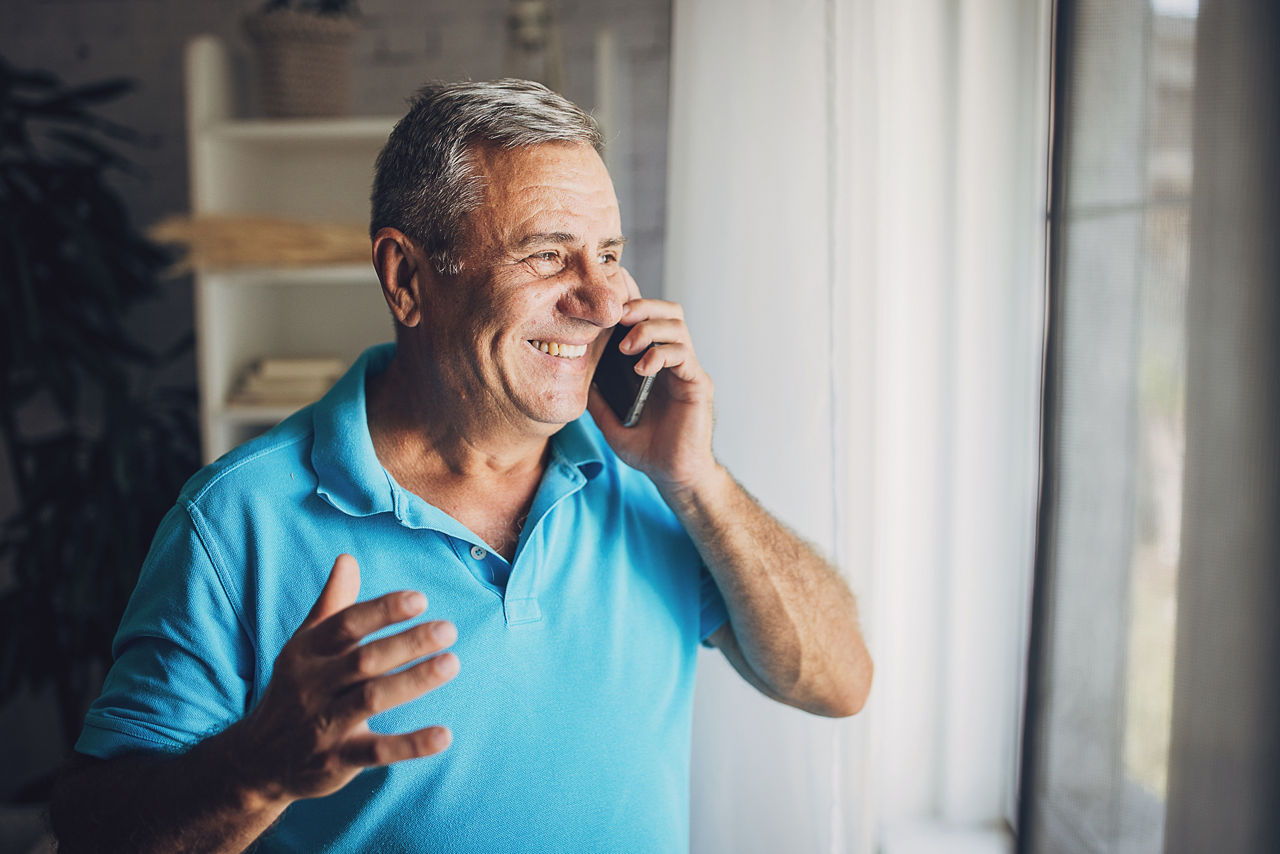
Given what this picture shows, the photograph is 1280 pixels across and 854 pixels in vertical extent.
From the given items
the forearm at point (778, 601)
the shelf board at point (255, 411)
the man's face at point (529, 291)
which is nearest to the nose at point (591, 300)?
the man's face at point (529, 291)

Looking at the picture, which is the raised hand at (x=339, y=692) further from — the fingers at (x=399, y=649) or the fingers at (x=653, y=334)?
the fingers at (x=653, y=334)

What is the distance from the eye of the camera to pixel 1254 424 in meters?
0.75

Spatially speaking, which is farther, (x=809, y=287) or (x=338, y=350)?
(x=338, y=350)

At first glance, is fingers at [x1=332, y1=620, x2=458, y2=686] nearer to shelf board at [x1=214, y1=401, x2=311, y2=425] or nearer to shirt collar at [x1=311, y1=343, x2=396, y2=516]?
shirt collar at [x1=311, y1=343, x2=396, y2=516]

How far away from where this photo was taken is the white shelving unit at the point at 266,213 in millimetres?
2211

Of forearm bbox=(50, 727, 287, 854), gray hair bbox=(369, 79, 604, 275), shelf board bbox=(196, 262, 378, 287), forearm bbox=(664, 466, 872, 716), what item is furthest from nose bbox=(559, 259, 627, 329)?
shelf board bbox=(196, 262, 378, 287)

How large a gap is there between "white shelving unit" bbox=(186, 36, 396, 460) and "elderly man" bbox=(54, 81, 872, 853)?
1108 millimetres

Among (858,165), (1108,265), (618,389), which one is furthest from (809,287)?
(1108,265)

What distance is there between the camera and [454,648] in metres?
1.04

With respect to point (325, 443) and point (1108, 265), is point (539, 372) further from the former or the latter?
point (1108, 265)

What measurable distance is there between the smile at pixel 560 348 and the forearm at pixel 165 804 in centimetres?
53

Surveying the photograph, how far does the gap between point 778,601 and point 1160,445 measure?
1.63ft

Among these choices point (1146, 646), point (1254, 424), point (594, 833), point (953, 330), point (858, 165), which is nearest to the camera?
point (1254, 424)

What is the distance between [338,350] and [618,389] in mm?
1598
